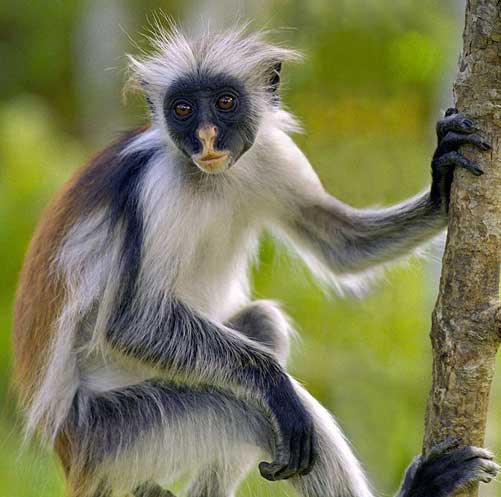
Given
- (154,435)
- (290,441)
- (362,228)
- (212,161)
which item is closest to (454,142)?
(212,161)

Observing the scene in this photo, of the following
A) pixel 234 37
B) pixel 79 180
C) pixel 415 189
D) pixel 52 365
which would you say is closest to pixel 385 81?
→ pixel 415 189

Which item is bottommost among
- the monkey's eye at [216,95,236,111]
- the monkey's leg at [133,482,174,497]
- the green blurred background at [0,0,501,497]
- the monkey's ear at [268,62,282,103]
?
the monkey's leg at [133,482,174,497]

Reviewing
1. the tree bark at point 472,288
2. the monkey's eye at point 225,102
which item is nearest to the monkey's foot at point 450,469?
the tree bark at point 472,288

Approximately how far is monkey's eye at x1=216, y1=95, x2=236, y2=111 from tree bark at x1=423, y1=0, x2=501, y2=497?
55.4 inches

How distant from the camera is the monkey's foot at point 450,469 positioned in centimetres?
444

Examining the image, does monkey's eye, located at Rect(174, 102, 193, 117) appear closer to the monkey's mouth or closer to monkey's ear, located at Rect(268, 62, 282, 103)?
the monkey's mouth

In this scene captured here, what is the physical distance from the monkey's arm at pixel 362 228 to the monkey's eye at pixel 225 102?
837 mm

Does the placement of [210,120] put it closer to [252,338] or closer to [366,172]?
[252,338]

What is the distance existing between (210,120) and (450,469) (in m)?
2.01

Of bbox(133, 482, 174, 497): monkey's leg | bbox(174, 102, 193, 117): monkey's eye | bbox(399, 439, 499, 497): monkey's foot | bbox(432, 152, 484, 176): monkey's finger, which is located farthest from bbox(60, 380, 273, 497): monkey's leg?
bbox(432, 152, 484, 176): monkey's finger

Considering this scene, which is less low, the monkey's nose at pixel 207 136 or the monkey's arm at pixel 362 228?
the monkey's arm at pixel 362 228

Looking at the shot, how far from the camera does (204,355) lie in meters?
5.29

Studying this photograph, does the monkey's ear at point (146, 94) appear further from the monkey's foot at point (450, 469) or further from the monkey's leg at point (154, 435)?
the monkey's foot at point (450, 469)

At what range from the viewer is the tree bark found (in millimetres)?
4277
